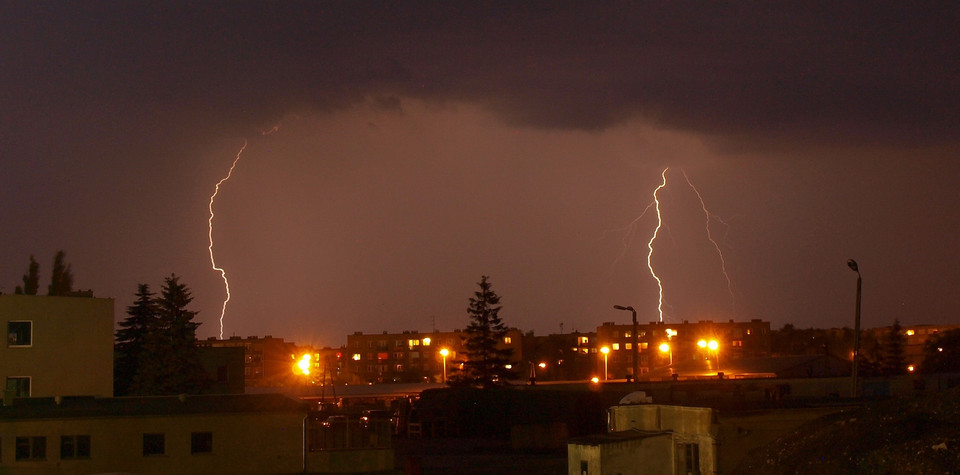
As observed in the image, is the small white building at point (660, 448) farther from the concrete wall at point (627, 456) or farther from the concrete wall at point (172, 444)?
the concrete wall at point (172, 444)

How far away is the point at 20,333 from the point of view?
133 ft

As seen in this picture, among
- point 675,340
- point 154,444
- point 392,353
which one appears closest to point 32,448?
point 154,444

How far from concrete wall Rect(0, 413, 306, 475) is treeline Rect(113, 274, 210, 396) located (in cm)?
1548

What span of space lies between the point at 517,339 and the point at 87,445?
10063cm

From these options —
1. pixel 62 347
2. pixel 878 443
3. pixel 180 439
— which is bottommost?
pixel 180 439

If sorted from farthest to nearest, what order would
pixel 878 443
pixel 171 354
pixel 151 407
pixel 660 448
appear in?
pixel 171 354, pixel 151 407, pixel 660 448, pixel 878 443

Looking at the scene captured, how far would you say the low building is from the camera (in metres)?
31.3

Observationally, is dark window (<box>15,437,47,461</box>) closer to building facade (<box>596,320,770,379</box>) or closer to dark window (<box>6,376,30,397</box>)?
dark window (<box>6,376,30,397</box>)

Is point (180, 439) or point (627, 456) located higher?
point (627, 456)

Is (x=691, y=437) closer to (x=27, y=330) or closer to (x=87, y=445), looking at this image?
(x=87, y=445)

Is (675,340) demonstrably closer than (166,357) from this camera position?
No

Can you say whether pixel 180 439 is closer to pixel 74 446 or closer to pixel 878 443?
pixel 74 446

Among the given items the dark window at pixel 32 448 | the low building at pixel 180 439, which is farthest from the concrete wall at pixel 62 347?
the dark window at pixel 32 448

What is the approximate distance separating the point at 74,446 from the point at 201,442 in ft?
12.2
